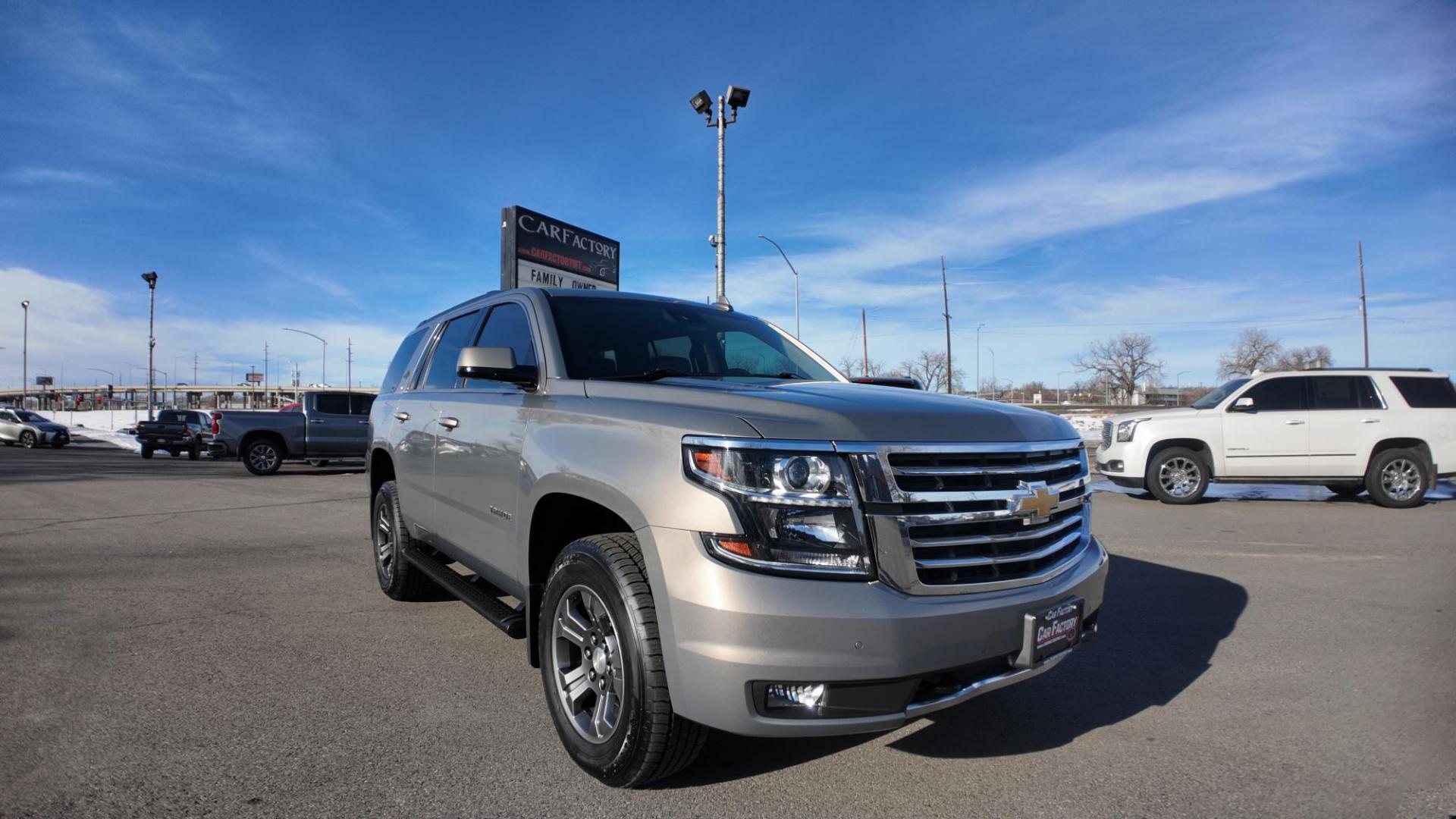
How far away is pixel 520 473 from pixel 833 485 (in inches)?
60.5

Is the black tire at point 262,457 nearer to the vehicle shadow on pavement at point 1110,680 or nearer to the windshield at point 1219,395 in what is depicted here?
the vehicle shadow on pavement at point 1110,680

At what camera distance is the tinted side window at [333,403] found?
17547 millimetres

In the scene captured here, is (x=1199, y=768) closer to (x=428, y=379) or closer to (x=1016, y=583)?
(x=1016, y=583)

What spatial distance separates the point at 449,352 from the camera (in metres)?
4.89

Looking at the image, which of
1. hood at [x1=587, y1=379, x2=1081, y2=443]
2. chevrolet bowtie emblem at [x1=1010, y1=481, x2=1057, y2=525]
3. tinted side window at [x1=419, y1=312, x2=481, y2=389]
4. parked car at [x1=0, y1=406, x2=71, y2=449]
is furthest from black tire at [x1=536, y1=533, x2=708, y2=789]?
parked car at [x1=0, y1=406, x2=71, y2=449]

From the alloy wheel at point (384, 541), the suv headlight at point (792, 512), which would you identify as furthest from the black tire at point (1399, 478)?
the alloy wheel at point (384, 541)

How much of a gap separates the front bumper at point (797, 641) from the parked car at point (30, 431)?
122 feet

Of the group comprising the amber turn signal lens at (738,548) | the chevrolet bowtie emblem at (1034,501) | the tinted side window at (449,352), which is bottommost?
the amber turn signal lens at (738,548)

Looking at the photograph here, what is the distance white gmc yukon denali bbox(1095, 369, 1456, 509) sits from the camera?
10344 millimetres

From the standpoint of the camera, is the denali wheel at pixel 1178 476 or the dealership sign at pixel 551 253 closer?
the denali wheel at pixel 1178 476

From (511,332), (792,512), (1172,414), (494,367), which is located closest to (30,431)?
(511,332)

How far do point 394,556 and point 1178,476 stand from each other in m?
10.0

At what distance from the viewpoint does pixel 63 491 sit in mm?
12148

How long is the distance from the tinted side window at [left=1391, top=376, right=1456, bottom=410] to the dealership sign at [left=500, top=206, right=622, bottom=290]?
13.0m
